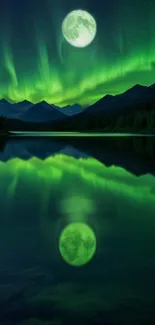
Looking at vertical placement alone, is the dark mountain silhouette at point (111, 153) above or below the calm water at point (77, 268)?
above

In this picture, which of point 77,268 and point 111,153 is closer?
point 77,268

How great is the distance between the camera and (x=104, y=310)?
25.0 feet

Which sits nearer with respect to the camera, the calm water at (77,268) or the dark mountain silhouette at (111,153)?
the calm water at (77,268)

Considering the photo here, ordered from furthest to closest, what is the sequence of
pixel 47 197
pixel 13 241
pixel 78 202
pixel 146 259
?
pixel 47 197
pixel 78 202
pixel 13 241
pixel 146 259

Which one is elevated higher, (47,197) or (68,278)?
(47,197)

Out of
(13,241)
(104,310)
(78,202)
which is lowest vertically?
(104,310)

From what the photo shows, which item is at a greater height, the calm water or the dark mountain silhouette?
the dark mountain silhouette

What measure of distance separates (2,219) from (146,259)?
21.2ft

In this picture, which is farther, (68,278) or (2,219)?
(2,219)

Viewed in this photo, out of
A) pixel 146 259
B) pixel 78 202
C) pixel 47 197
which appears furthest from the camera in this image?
pixel 47 197

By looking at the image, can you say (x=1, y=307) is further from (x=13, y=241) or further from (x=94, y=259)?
(x=13, y=241)

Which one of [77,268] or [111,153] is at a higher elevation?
[111,153]

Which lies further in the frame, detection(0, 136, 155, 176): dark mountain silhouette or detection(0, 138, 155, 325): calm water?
detection(0, 136, 155, 176): dark mountain silhouette

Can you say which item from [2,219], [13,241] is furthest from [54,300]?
[2,219]
